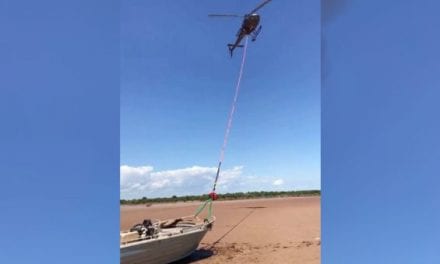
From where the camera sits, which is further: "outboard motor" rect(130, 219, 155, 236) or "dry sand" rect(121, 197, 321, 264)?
"dry sand" rect(121, 197, 321, 264)

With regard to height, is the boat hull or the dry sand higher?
the boat hull

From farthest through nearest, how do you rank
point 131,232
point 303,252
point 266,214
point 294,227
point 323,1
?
point 266,214 < point 294,227 < point 303,252 < point 131,232 < point 323,1

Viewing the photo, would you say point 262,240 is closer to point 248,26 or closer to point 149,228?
point 149,228

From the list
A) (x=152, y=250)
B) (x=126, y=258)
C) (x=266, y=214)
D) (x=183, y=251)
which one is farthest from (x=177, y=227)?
(x=266, y=214)

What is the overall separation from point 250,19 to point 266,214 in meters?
12.1

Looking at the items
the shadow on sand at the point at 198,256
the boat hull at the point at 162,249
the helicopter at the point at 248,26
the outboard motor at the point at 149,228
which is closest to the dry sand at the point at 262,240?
the shadow on sand at the point at 198,256

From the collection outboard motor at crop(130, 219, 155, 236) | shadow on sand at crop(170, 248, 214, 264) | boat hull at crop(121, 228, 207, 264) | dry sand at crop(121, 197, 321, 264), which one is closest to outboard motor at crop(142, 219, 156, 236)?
outboard motor at crop(130, 219, 155, 236)

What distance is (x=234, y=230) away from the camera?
39.5ft

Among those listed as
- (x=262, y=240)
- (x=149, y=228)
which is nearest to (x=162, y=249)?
(x=149, y=228)

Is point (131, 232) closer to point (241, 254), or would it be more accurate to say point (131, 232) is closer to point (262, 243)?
point (241, 254)

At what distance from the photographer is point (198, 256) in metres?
8.69

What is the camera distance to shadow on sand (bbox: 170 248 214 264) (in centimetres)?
826

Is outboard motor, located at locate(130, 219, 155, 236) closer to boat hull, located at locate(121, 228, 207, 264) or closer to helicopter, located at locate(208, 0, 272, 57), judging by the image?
boat hull, located at locate(121, 228, 207, 264)

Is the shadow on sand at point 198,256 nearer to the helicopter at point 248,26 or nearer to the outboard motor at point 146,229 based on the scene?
the outboard motor at point 146,229
